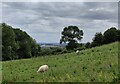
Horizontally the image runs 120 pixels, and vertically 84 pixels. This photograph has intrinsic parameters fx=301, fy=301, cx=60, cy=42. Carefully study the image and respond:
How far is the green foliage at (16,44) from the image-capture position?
100312 mm

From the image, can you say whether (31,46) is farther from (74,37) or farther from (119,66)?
(119,66)

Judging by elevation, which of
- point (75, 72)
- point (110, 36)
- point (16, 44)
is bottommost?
point (75, 72)

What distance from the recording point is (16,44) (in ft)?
359

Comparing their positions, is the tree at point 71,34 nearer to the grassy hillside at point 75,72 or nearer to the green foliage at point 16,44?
the green foliage at point 16,44

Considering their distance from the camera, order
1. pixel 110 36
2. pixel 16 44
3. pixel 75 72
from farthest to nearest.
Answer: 1. pixel 16 44
2. pixel 110 36
3. pixel 75 72

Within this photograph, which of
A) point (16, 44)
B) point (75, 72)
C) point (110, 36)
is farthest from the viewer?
point (16, 44)

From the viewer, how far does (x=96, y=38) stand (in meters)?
97.1

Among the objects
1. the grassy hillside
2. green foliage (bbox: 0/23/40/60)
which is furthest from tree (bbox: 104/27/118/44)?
the grassy hillside

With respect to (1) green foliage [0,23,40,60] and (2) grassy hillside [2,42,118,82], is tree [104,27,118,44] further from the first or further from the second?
(2) grassy hillside [2,42,118,82]

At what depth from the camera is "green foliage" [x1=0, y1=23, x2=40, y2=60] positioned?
10031 centimetres

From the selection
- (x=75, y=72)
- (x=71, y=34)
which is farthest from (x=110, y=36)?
(x=75, y=72)

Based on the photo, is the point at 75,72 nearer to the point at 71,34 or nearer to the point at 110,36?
the point at 110,36

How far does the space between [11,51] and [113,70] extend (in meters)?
85.9

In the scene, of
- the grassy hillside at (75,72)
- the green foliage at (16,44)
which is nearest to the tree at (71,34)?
the green foliage at (16,44)
